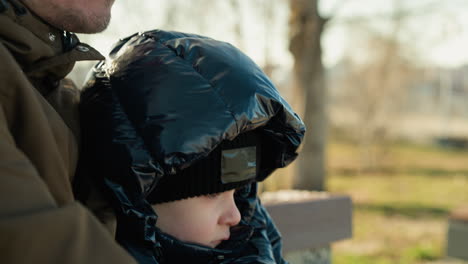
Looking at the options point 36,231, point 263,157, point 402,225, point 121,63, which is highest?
point 121,63

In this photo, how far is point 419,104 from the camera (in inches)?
698

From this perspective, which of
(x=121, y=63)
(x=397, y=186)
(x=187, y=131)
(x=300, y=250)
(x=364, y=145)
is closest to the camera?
(x=187, y=131)

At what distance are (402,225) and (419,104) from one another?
10491 mm

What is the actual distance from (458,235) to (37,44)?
4119 millimetres

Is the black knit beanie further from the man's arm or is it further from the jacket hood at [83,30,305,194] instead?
the man's arm

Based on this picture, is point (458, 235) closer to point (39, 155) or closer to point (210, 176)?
point (210, 176)

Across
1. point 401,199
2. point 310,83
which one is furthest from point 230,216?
point 401,199

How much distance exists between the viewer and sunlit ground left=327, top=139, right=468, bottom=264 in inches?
261

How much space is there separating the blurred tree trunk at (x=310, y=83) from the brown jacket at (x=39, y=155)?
14.1 feet

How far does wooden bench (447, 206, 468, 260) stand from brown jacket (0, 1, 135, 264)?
376 cm

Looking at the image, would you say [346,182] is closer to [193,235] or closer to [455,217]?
[455,217]

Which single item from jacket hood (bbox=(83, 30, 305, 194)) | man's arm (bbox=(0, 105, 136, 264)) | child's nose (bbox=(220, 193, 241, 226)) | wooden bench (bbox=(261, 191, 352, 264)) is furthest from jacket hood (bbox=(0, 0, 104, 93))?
wooden bench (bbox=(261, 191, 352, 264))

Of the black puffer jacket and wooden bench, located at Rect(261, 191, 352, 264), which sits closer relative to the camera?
the black puffer jacket

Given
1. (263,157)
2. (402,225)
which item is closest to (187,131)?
(263,157)
